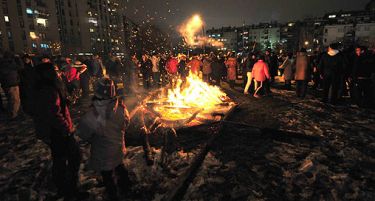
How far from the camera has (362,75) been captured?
9328mm

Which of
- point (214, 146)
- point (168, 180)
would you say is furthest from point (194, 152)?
point (168, 180)

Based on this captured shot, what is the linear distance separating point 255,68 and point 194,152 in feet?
24.1

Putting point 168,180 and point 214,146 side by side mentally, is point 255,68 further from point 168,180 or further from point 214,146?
point 168,180

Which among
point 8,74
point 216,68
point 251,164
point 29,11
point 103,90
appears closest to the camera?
point 103,90

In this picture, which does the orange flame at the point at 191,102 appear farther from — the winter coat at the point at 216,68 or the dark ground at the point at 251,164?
the winter coat at the point at 216,68

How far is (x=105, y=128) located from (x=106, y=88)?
57 cm

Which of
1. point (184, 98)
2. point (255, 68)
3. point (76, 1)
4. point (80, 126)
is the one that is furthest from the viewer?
point (76, 1)

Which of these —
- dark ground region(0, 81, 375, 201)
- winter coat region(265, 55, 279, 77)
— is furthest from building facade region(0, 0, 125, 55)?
dark ground region(0, 81, 375, 201)

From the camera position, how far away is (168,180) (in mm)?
4621

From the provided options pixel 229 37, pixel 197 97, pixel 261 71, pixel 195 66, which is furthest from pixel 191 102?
pixel 229 37

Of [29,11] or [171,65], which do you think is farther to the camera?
[29,11]

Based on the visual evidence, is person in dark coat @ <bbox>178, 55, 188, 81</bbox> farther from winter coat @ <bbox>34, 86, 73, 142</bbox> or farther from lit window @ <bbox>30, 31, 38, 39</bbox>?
lit window @ <bbox>30, 31, 38, 39</bbox>

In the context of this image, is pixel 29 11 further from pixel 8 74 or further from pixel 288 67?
pixel 288 67

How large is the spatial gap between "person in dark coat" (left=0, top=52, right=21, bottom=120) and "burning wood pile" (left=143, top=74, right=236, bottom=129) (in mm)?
4876
